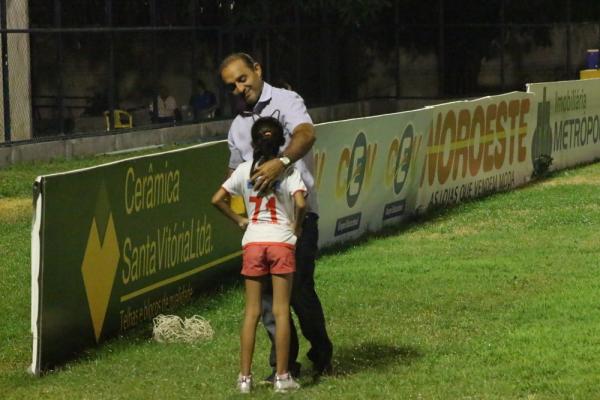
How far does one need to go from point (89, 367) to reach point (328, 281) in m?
3.63

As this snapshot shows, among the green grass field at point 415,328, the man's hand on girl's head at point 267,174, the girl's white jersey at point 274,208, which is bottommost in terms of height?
the green grass field at point 415,328

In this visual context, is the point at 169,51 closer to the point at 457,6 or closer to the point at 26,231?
the point at 457,6

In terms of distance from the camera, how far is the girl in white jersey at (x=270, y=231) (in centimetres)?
805

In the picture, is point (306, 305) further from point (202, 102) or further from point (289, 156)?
point (202, 102)

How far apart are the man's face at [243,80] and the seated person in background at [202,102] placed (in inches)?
940

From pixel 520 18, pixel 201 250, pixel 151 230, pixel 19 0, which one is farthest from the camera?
pixel 520 18

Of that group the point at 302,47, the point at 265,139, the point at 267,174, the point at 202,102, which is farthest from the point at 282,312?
the point at 302,47

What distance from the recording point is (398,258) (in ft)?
46.7

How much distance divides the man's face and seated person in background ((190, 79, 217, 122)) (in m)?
23.9

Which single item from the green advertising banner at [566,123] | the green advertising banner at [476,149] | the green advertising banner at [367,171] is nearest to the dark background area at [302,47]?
the green advertising banner at [566,123]

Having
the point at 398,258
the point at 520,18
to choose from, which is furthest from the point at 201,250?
the point at 520,18

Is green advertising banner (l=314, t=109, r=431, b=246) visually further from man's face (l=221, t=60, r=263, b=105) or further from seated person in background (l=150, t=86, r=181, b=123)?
seated person in background (l=150, t=86, r=181, b=123)

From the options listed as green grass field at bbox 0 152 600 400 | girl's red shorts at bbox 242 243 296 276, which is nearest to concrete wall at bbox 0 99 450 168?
green grass field at bbox 0 152 600 400

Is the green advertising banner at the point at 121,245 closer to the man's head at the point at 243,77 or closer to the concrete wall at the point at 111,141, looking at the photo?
the man's head at the point at 243,77
